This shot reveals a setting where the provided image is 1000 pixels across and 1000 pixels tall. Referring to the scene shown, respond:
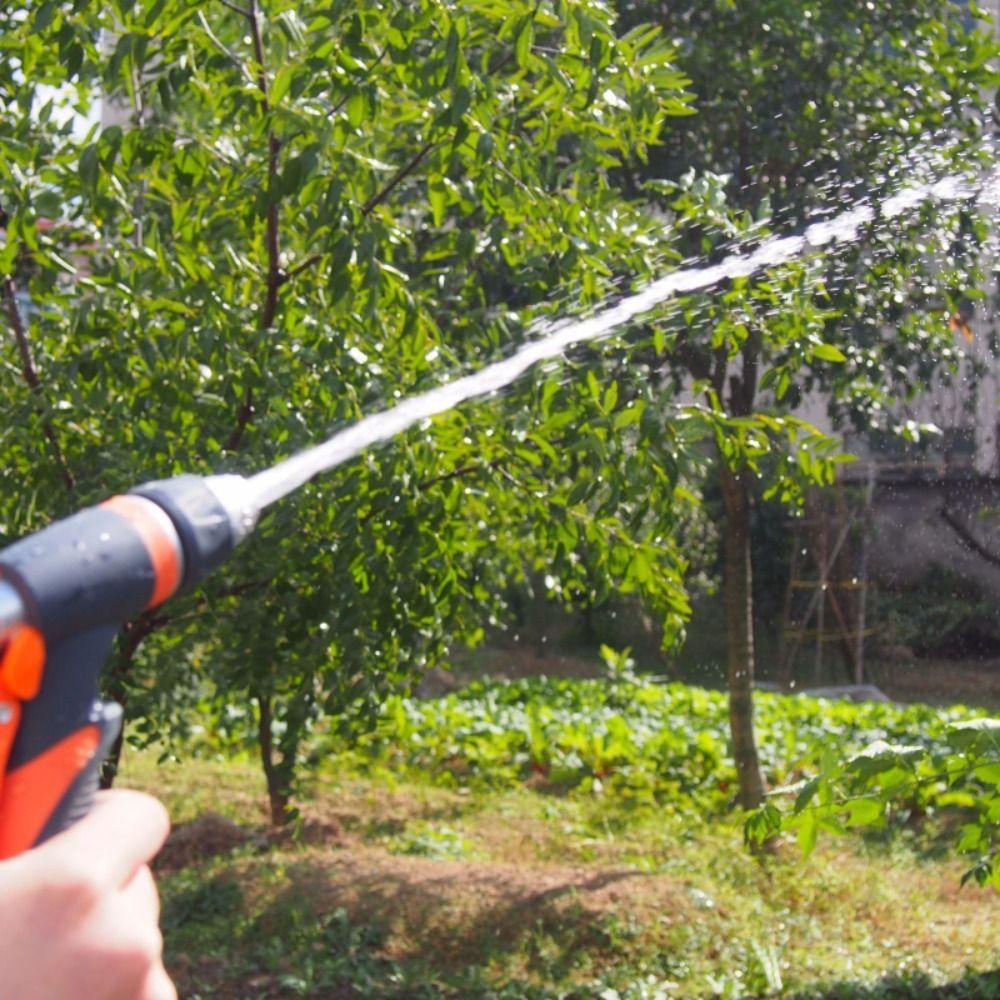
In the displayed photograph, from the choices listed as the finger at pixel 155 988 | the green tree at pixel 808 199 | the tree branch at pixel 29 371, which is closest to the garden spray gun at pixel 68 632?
the finger at pixel 155 988

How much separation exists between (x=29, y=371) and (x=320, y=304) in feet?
2.53

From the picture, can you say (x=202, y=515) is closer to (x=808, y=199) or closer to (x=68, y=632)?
(x=68, y=632)

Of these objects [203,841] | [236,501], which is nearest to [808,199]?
[236,501]

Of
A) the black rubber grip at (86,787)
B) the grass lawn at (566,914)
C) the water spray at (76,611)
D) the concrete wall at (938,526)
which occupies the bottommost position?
the grass lawn at (566,914)

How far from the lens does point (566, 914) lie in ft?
15.0

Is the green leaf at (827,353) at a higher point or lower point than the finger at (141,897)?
higher

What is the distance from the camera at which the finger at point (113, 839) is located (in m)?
1.00

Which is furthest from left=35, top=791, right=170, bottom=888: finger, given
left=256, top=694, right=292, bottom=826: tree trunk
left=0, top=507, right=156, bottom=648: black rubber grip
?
left=256, top=694, right=292, bottom=826: tree trunk

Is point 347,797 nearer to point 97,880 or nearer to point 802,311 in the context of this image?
point 802,311

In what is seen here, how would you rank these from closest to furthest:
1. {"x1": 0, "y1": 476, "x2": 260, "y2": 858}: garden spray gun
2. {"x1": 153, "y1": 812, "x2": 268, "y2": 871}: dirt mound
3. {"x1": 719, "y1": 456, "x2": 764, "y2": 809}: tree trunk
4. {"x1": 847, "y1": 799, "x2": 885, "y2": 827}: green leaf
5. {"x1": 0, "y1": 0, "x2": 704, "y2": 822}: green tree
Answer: {"x1": 0, "y1": 476, "x2": 260, "y2": 858}: garden spray gun < {"x1": 847, "y1": 799, "x2": 885, "y2": 827}: green leaf < {"x1": 0, "y1": 0, "x2": 704, "y2": 822}: green tree < {"x1": 719, "y1": 456, "x2": 764, "y2": 809}: tree trunk < {"x1": 153, "y1": 812, "x2": 268, "y2": 871}: dirt mound

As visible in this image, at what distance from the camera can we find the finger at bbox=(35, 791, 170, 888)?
3.29 feet

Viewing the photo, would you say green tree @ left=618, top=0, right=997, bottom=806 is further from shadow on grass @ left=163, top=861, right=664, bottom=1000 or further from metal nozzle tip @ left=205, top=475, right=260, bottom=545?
metal nozzle tip @ left=205, top=475, right=260, bottom=545

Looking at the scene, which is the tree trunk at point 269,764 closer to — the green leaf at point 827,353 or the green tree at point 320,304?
the green tree at point 320,304

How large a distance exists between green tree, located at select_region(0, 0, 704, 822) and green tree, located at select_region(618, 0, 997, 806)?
1.01 ft
